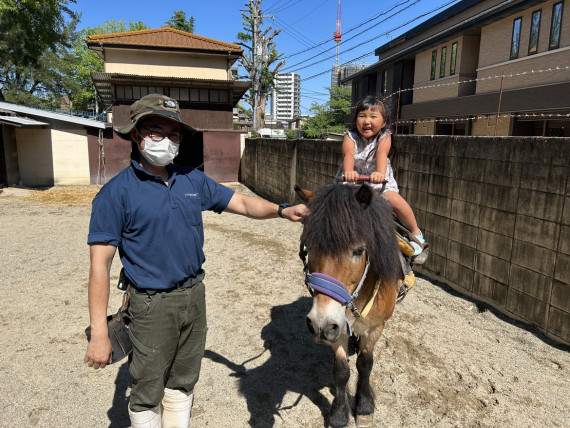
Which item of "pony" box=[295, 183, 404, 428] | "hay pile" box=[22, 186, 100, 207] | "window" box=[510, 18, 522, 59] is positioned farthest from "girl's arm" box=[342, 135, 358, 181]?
"window" box=[510, 18, 522, 59]

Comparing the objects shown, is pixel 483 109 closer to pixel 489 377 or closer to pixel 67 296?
pixel 489 377

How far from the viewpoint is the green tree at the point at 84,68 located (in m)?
41.5

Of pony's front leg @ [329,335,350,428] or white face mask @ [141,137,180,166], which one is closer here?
white face mask @ [141,137,180,166]

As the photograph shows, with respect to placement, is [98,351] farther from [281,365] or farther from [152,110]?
[281,365]

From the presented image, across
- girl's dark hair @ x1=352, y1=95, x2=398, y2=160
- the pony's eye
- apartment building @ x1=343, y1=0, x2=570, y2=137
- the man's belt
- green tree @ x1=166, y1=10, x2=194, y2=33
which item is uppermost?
green tree @ x1=166, y1=10, x2=194, y2=33

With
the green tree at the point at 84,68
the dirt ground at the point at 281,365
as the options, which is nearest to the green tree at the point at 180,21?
the green tree at the point at 84,68

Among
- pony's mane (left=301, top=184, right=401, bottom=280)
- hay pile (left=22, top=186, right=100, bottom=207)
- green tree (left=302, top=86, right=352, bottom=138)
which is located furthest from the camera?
green tree (left=302, top=86, right=352, bottom=138)

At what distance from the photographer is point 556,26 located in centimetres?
991

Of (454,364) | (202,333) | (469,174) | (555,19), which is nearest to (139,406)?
(202,333)

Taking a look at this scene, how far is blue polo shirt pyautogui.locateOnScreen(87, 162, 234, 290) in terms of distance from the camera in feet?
5.76

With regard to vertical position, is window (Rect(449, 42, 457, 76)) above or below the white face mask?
above

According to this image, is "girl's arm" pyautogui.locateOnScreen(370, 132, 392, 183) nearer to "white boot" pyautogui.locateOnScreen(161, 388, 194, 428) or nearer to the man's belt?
the man's belt

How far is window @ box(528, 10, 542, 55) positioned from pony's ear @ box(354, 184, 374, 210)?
12063 millimetres

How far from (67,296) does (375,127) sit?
437cm
